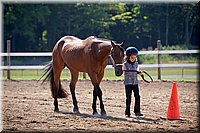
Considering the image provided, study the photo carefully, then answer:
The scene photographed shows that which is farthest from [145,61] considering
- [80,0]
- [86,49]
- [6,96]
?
[86,49]

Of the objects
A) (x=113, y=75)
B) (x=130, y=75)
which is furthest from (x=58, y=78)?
(x=113, y=75)

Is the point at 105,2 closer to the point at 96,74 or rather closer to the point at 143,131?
the point at 96,74

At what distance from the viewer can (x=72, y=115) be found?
914 cm

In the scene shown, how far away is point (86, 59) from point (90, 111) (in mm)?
1114

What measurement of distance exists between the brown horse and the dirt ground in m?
0.50

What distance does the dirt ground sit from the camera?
7.44 m

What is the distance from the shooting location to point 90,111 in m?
9.73

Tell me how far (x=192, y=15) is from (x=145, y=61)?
6219 millimetres

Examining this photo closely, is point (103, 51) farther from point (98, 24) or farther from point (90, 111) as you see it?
point (98, 24)

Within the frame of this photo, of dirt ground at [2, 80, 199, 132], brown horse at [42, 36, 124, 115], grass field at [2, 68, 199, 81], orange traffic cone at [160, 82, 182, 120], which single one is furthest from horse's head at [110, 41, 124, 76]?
grass field at [2, 68, 199, 81]

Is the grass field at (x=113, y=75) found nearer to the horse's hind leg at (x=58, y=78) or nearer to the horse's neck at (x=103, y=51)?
the horse's hind leg at (x=58, y=78)

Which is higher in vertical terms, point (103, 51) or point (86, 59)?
point (103, 51)

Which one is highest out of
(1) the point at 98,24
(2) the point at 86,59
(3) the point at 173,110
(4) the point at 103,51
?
(1) the point at 98,24

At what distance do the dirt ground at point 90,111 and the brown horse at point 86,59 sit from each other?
1.63 feet
